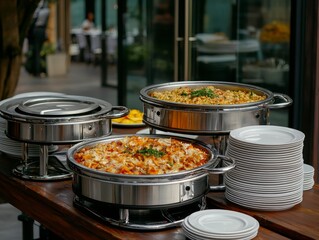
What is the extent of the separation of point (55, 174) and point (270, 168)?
1012 millimetres

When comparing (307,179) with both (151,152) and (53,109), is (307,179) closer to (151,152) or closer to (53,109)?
(151,152)

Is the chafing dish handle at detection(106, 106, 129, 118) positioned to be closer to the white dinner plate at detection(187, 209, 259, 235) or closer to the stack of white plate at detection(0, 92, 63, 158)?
the stack of white plate at detection(0, 92, 63, 158)

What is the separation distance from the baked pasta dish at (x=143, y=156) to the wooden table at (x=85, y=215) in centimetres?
21

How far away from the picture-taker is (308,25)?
4988mm

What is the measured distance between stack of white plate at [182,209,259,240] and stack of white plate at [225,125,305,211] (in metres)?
0.22

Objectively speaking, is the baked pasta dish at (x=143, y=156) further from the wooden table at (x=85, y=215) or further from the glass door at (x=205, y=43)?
the glass door at (x=205, y=43)

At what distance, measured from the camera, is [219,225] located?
2.40 metres

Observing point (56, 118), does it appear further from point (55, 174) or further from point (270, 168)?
point (270, 168)

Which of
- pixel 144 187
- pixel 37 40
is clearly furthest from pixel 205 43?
pixel 37 40

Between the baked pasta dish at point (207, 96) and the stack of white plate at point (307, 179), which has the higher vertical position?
the baked pasta dish at point (207, 96)

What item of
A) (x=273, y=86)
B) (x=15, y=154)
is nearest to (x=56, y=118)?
(x=15, y=154)

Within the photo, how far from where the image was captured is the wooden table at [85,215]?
8.20 ft

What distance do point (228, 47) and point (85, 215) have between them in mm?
3711

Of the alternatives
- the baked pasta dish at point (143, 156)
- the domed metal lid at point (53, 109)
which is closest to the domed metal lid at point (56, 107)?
the domed metal lid at point (53, 109)
